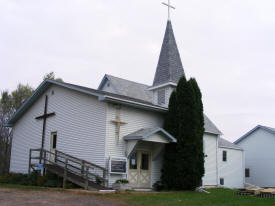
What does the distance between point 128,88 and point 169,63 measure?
7.22 m

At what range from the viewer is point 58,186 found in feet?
55.8

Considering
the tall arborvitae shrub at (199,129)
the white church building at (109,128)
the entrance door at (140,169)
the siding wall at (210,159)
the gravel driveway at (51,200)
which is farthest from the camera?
the siding wall at (210,159)

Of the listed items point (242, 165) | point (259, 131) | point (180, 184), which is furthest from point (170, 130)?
point (259, 131)

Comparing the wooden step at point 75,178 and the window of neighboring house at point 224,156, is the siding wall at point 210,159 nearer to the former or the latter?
the window of neighboring house at point 224,156

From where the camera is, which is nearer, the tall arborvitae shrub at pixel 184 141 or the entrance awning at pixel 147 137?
the entrance awning at pixel 147 137

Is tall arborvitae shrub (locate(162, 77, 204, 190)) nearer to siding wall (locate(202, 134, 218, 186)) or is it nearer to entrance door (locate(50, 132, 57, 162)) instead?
siding wall (locate(202, 134, 218, 186))

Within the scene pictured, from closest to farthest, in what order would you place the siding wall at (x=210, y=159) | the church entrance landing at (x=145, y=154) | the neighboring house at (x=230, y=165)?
1. the church entrance landing at (x=145, y=154)
2. the siding wall at (x=210, y=159)
3. the neighboring house at (x=230, y=165)

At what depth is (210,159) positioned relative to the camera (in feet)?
82.2

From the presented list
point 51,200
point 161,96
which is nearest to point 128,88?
point 161,96

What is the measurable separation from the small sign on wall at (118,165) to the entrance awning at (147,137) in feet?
1.77

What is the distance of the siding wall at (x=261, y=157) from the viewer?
33.2 m

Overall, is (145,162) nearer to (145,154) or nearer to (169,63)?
(145,154)

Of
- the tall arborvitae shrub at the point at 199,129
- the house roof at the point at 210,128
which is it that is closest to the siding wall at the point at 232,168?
the house roof at the point at 210,128

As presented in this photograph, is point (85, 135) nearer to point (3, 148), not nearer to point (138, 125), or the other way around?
point (138, 125)
